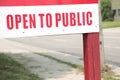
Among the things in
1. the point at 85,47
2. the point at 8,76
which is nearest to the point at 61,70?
the point at 8,76

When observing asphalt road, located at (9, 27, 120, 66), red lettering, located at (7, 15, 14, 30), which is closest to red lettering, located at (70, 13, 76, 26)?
red lettering, located at (7, 15, 14, 30)

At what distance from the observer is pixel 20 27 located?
3.94 meters

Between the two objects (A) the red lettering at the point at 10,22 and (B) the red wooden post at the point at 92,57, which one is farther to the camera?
(B) the red wooden post at the point at 92,57

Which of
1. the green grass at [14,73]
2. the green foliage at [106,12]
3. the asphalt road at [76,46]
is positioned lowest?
the green foliage at [106,12]

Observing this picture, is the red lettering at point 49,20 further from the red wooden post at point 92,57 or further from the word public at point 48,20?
the red wooden post at point 92,57

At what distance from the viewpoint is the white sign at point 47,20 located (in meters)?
3.92

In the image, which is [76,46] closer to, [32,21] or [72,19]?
[72,19]

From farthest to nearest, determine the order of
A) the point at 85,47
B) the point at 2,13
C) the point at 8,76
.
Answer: the point at 8,76 → the point at 85,47 → the point at 2,13

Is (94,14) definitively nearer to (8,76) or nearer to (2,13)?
(2,13)

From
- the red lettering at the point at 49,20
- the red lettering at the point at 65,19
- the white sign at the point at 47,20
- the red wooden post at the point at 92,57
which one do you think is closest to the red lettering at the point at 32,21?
the white sign at the point at 47,20

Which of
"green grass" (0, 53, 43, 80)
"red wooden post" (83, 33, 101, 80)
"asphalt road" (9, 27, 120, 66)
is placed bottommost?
"asphalt road" (9, 27, 120, 66)

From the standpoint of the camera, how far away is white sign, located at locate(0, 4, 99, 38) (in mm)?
3920

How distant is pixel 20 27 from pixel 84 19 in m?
0.71

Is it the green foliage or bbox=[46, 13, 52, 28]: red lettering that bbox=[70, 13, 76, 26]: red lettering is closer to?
bbox=[46, 13, 52, 28]: red lettering
